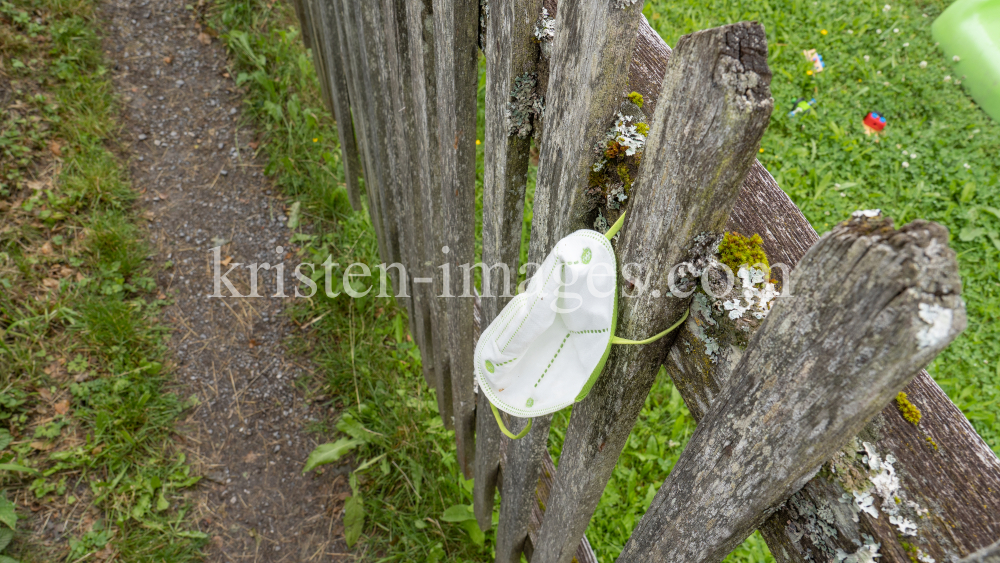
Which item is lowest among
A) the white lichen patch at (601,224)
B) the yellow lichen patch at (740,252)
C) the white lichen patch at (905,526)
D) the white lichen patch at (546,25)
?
the white lichen patch at (905,526)

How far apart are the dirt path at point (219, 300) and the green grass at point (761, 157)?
0.18m

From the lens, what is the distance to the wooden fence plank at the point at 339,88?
2.84 meters

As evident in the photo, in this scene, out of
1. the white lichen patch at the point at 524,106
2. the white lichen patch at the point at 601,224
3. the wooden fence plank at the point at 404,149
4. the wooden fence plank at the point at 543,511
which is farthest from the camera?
the wooden fence plank at the point at 543,511

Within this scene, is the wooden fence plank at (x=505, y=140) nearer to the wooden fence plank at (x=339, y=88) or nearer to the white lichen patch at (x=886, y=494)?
the white lichen patch at (x=886, y=494)

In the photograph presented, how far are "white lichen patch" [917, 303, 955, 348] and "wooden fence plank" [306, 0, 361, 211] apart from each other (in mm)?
2731

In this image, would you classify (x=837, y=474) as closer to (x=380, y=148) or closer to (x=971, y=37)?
(x=380, y=148)

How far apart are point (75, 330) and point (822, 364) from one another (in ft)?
12.0

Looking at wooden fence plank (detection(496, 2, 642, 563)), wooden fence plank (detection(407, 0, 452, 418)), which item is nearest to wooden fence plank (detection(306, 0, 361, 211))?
wooden fence plank (detection(407, 0, 452, 418))

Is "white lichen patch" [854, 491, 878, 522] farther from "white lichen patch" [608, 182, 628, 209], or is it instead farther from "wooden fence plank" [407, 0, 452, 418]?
"wooden fence plank" [407, 0, 452, 418]

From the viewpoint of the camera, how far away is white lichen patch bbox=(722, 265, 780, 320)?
2.52ft

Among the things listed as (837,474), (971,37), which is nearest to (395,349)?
(837,474)

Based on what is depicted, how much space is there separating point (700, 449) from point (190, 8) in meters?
5.47

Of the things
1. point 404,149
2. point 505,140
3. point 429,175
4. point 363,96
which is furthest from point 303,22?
point 505,140

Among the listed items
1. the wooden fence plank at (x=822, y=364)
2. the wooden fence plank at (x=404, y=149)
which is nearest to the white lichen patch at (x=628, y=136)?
the wooden fence plank at (x=822, y=364)
